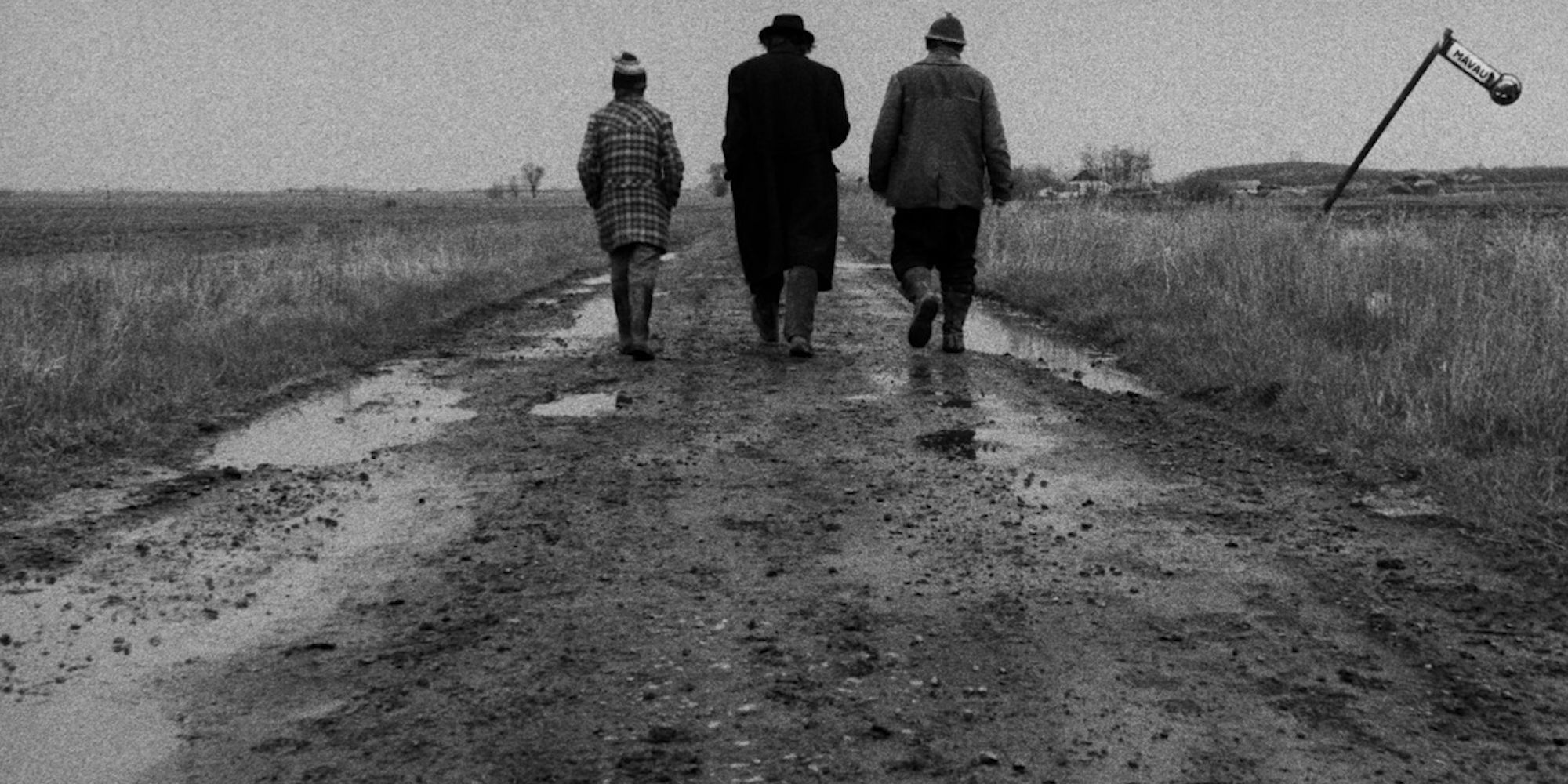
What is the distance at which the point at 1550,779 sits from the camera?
3178 millimetres

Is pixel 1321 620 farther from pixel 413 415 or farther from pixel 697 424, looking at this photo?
pixel 413 415

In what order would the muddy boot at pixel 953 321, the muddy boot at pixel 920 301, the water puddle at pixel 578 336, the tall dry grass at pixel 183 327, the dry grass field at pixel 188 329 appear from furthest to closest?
the water puddle at pixel 578 336, the muddy boot at pixel 953 321, the muddy boot at pixel 920 301, the tall dry grass at pixel 183 327, the dry grass field at pixel 188 329

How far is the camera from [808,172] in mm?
11109

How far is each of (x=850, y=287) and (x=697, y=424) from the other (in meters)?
10.2

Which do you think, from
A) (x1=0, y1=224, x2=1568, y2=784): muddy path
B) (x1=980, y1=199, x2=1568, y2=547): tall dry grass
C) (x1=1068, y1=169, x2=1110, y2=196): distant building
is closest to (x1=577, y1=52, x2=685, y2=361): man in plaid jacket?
(x1=0, y1=224, x2=1568, y2=784): muddy path

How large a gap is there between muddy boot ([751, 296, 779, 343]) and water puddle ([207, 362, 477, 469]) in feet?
8.67

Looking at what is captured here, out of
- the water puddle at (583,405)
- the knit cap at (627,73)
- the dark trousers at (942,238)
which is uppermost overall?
the knit cap at (627,73)

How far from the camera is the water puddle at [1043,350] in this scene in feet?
32.5

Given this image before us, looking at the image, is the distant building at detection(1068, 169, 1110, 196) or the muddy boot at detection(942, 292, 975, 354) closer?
the muddy boot at detection(942, 292, 975, 354)

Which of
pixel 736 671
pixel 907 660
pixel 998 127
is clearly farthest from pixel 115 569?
pixel 998 127

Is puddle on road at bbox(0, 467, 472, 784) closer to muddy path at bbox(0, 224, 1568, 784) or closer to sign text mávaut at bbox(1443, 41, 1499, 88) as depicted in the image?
muddy path at bbox(0, 224, 1568, 784)

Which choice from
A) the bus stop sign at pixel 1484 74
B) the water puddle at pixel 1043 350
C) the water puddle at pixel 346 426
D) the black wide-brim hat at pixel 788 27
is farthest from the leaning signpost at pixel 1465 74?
the water puddle at pixel 346 426

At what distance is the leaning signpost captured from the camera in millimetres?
15289

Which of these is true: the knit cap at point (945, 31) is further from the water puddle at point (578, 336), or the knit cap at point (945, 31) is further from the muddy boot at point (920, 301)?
the water puddle at point (578, 336)
